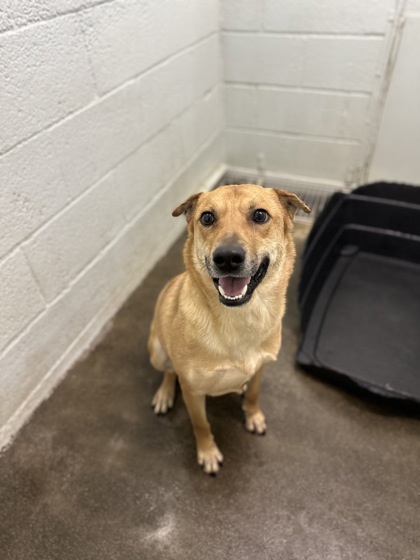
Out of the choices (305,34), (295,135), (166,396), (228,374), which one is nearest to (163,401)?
(166,396)

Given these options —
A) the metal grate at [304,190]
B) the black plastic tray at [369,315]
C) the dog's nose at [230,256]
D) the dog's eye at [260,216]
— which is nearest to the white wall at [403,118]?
the metal grate at [304,190]

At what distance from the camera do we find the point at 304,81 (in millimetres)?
2729

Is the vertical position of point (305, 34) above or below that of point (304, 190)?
above

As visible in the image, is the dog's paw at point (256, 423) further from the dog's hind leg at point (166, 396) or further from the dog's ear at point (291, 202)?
the dog's ear at point (291, 202)

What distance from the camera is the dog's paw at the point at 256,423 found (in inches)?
70.4

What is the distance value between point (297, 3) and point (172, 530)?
303 centimetres

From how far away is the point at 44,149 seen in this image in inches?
64.5

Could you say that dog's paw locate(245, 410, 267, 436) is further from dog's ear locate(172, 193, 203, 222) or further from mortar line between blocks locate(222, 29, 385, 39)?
mortar line between blocks locate(222, 29, 385, 39)

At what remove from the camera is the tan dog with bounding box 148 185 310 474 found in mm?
1190

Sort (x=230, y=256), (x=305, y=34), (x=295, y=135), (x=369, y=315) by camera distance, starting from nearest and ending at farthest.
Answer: (x=230, y=256), (x=369, y=315), (x=305, y=34), (x=295, y=135)

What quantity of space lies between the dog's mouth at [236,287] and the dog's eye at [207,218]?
0.66 feet

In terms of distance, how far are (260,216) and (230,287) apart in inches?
10.5

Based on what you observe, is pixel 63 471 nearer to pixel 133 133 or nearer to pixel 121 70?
pixel 133 133

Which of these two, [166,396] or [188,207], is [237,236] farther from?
[166,396]
